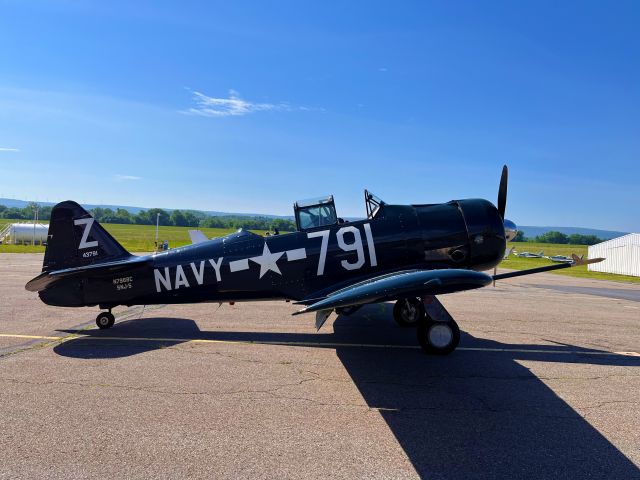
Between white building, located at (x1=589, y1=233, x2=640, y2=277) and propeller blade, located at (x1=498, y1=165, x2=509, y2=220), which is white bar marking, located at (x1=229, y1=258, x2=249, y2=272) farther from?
white building, located at (x1=589, y1=233, x2=640, y2=277)

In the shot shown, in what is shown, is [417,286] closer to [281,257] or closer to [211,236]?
[281,257]

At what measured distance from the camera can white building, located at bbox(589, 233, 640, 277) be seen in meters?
37.9

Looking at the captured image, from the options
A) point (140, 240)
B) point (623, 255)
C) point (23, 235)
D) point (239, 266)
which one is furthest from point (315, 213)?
point (140, 240)

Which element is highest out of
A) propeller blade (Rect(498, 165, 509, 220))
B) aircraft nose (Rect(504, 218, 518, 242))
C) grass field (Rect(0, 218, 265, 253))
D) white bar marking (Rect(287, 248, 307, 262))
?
propeller blade (Rect(498, 165, 509, 220))

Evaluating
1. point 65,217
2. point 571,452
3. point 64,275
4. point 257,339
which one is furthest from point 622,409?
point 65,217

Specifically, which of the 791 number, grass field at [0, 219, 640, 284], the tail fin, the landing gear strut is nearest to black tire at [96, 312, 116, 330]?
the tail fin

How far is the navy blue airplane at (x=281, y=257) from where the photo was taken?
25.4 ft

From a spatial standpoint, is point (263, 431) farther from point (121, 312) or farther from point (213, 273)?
point (121, 312)

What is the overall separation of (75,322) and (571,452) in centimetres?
930

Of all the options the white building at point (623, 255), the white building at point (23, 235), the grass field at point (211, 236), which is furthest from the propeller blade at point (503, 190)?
the white building at point (23, 235)

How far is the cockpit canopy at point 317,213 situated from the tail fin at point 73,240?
12.4 feet

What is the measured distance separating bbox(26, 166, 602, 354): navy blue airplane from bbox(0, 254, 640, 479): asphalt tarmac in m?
0.92

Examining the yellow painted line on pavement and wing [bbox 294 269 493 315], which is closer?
wing [bbox 294 269 493 315]

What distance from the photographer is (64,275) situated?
25.0ft
